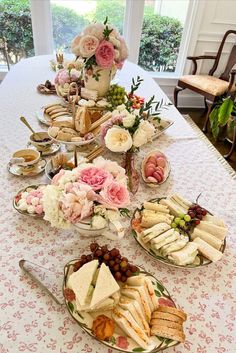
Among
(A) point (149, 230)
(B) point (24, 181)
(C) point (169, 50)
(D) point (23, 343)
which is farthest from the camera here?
(C) point (169, 50)

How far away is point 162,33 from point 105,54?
234 centimetres

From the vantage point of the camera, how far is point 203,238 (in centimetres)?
81

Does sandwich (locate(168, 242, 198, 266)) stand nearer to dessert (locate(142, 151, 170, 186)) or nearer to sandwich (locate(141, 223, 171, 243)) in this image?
sandwich (locate(141, 223, 171, 243))

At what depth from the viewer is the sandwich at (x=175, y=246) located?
2.48 ft

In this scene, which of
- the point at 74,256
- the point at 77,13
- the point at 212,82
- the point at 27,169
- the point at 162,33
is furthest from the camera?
the point at 162,33

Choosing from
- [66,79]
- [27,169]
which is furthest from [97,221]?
[66,79]

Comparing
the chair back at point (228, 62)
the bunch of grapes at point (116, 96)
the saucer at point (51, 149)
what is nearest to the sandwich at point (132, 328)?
the saucer at point (51, 149)

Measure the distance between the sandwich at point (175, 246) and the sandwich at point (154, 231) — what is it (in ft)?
0.14

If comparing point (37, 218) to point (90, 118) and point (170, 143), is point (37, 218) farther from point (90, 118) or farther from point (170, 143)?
point (170, 143)

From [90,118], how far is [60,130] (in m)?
0.16

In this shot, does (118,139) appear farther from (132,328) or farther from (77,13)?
(77,13)

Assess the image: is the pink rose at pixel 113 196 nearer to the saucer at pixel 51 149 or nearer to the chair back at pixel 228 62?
the saucer at pixel 51 149

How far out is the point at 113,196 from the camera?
686 millimetres

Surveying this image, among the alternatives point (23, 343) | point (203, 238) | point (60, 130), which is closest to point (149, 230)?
point (203, 238)
